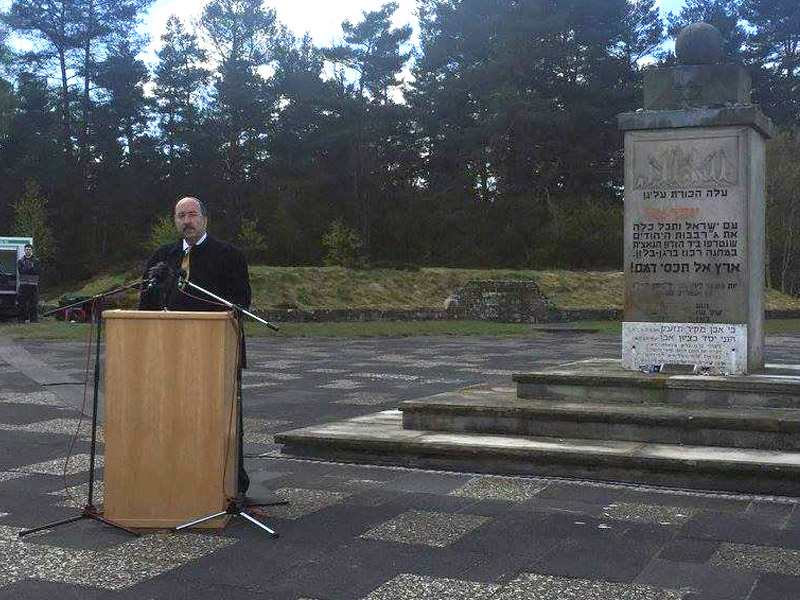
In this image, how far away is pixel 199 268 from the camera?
5863 millimetres

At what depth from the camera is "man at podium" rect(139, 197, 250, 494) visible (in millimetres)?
5738

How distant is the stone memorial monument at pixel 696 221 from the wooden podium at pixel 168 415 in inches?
177

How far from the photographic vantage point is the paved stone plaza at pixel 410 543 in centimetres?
431

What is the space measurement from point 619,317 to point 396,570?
32241mm

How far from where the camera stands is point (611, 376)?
8.21 m

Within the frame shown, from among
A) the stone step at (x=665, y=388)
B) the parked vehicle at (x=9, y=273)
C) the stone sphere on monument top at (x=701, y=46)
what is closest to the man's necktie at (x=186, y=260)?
the stone step at (x=665, y=388)

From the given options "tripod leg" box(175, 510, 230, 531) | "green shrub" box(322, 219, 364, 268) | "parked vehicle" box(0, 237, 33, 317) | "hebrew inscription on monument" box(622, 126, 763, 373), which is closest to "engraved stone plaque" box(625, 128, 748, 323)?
"hebrew inscription on monument" box(622, 126, 763, 373)

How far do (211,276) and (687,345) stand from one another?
4447 mm

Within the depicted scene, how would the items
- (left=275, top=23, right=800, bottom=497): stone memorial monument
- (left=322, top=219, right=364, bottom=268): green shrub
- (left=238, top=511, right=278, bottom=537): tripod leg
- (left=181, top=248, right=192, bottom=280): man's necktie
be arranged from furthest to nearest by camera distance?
(left=322, top=219, right=364, bottom=268): green shrub → (left=275, top=23, right=800, bottom=497): stone memorial monument → (left=181, top=248, right=192, bottom=280): man's necktie → (left=238, top=511, right=278, bottom=537): tripod leg

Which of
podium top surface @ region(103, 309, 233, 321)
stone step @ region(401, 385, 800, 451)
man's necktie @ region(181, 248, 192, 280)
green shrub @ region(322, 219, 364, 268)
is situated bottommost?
stone step @ region(401, 385, 800, 451)

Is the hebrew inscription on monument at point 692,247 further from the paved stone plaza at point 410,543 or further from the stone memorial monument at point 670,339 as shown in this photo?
the paved stone plaza at point 410,543

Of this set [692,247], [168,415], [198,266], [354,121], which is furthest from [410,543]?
[354,121]

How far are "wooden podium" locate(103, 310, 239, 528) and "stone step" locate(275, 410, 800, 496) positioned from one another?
224cm

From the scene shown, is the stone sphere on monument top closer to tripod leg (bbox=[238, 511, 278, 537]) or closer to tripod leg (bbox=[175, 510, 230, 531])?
tripod leg (bbox=[238, 511, 278, 537])
